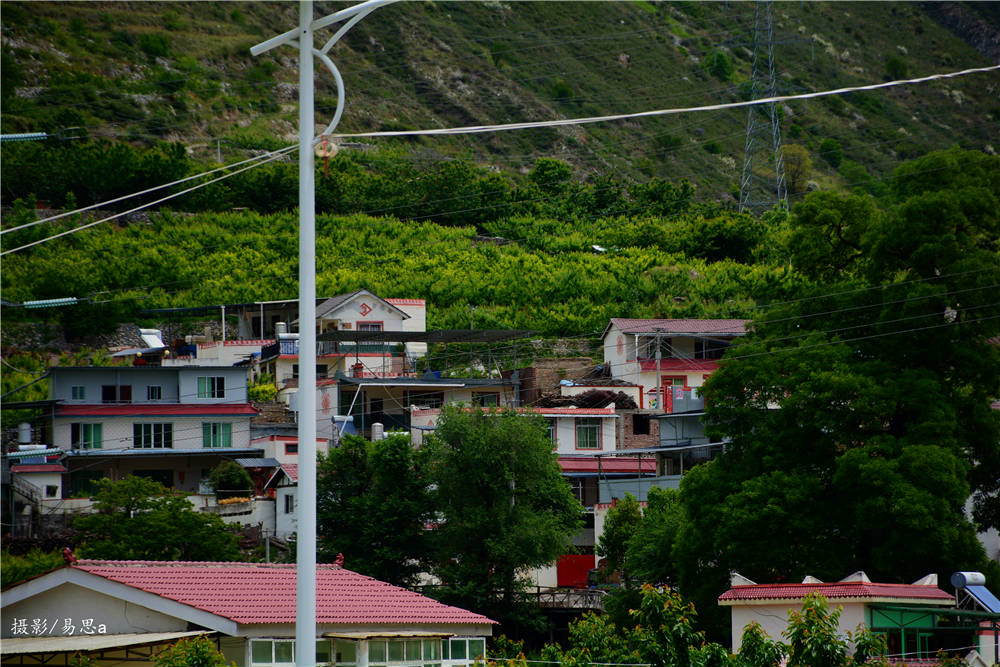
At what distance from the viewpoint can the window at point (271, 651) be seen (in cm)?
1672

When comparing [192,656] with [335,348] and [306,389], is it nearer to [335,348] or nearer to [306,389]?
[306,389]

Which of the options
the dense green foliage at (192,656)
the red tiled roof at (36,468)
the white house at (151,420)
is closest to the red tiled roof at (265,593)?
the dense green foliage at (192,656)

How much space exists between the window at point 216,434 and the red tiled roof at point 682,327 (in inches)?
690

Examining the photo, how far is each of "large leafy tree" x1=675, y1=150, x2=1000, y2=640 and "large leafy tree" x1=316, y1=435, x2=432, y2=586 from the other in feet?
34.0

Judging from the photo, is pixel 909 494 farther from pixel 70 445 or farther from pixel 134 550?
pixel 70 445

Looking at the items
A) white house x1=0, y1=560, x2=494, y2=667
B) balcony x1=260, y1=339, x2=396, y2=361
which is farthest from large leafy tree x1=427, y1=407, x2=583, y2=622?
balcony x1=260, y1=339, x2=396, y2=361

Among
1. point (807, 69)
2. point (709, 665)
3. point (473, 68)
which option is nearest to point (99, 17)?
point (473, 68)

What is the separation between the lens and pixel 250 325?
205 feet

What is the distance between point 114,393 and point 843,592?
111ft

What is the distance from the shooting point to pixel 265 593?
60.1ft

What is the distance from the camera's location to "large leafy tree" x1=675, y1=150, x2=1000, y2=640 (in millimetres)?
25719

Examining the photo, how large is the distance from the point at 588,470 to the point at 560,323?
2616 centimetres

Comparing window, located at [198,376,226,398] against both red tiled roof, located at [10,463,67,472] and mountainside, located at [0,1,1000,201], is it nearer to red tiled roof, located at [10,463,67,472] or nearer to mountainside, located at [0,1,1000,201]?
red tiled roof, located at [10,463,67,472]

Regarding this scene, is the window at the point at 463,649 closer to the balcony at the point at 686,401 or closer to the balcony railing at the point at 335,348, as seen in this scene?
the balcony at the point at 686,401
